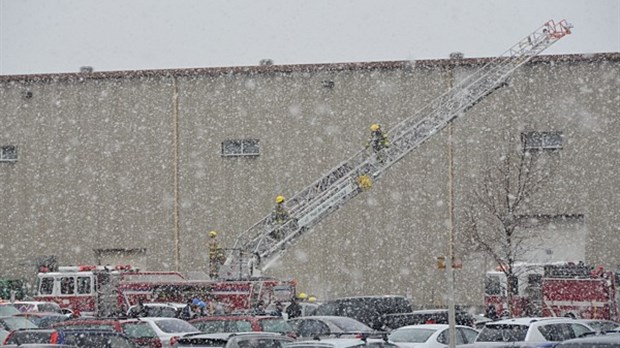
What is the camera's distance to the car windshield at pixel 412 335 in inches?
808

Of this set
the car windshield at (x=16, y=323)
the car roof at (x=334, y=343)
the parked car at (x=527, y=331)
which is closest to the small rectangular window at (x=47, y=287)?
the car windshield at (x=16, y=323)

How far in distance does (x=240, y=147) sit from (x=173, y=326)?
20929 mm

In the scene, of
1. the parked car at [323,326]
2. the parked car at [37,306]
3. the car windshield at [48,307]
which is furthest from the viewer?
the car windshield at [48,307]

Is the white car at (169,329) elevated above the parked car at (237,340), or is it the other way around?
the parked car at (237,340)

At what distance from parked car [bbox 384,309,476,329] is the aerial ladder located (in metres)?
6.06

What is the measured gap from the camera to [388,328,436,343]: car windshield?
20516 millimetres

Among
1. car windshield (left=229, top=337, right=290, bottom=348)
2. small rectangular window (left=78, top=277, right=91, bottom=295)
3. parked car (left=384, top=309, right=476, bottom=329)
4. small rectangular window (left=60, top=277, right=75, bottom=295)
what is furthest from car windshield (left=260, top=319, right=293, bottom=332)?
small rectangular window (left=60, top=277, right=75, bottom=295)

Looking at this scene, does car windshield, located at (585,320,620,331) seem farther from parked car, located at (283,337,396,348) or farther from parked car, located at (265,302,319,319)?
parked car, located at (265,302,319,319)

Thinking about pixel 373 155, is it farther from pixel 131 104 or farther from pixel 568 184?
pixel 131 104

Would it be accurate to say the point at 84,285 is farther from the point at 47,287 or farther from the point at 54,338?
the point at 54,338

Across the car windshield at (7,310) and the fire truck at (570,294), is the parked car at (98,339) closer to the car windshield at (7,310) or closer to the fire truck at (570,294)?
the car windshield at (7,310)

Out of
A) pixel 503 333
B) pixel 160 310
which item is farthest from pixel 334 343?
pixel 160 310

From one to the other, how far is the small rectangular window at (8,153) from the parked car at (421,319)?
21.3m

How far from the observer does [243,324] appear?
21.6m
